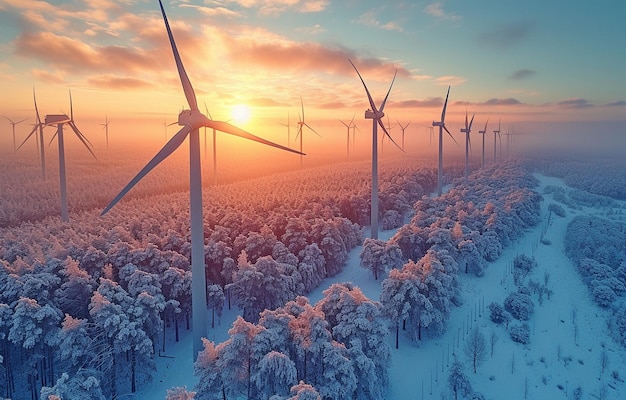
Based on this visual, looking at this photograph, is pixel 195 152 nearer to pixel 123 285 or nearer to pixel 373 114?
pixel 123 285

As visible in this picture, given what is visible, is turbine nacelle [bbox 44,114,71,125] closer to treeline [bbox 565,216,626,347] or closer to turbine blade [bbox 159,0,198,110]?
turbine blade [bbox 159,0,198,110]

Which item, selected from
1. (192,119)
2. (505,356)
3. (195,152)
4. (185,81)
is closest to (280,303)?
(195,152)

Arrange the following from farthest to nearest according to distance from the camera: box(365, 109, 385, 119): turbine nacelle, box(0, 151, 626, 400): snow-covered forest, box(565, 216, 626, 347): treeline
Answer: box(365, 109, 385, 119): turbine nacelle
box(565, 216, 626, 347): treeline
box(0, 151, 626, 400): snow-covered forest

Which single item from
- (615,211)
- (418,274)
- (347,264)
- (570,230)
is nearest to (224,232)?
(347,264)

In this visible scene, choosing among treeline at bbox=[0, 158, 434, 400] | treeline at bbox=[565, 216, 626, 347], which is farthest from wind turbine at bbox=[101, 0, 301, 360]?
treeline at bbox=[565, 216, 626, 347]

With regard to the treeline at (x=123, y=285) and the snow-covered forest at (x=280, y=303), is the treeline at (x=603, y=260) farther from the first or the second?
the treeline at (x=123, y=285)

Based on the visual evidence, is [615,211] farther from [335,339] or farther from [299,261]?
[335,339]
